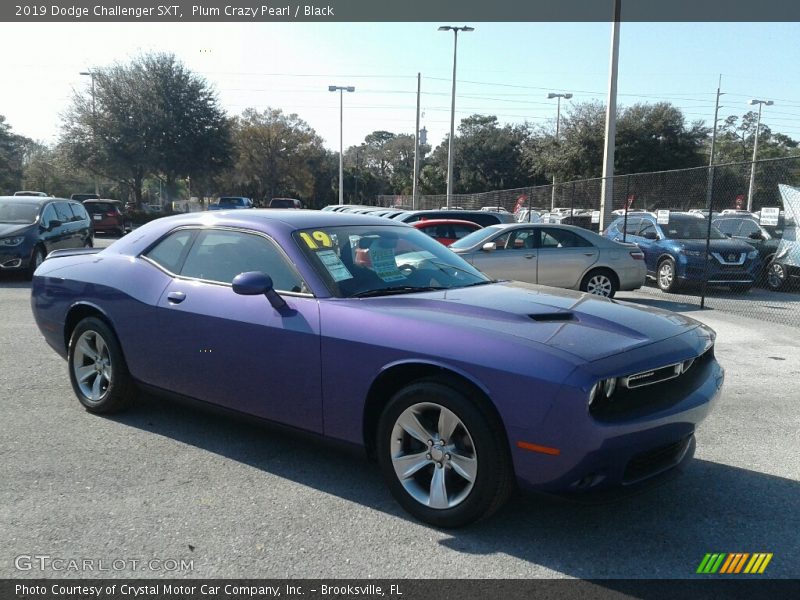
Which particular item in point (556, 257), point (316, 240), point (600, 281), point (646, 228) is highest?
point (316, 240)

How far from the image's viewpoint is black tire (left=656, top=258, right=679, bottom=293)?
13867 mm

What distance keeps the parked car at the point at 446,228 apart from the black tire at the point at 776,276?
20.5ft

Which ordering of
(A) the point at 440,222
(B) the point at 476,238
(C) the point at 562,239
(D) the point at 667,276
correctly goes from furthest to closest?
(A) the point at 440,222, (D) the point at 667,276, (C) the point at 562,239, (B) the point at 476,238

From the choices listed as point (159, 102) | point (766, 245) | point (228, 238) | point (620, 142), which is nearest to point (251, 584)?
point (228, 238)

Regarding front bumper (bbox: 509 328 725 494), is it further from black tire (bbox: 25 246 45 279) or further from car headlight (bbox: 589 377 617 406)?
black tire (bbox: 25 246 45 279)

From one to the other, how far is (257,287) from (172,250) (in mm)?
1291

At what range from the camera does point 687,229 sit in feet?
48.3

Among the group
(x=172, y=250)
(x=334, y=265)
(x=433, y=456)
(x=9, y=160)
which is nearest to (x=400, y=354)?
(x=433, y=456)

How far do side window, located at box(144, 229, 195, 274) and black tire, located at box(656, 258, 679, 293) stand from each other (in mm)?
11497

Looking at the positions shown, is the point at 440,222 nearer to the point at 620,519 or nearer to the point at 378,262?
the point at 378,262

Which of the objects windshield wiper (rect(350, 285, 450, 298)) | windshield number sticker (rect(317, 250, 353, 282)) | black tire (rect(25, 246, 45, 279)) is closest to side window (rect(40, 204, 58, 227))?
black tire (rect(25, 246, 45, 279))

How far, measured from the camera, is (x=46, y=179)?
57781 millimetres

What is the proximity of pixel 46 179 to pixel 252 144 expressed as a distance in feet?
61.0

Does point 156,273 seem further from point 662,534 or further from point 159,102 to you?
point 159,102
